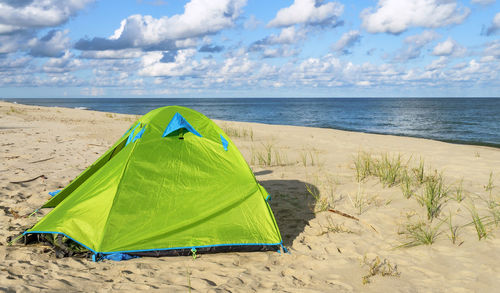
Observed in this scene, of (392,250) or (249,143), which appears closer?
(392,250)

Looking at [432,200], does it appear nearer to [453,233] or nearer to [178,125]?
[453,233]

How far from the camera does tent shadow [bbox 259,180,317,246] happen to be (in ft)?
17.0

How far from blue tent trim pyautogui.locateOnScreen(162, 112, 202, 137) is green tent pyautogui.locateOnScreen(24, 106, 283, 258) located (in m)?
0.02

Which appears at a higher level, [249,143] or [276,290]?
[249,143]

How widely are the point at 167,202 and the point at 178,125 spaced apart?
121 centimetres

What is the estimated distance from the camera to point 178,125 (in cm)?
504

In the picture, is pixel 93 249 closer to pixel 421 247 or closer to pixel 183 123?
pixel 183 123

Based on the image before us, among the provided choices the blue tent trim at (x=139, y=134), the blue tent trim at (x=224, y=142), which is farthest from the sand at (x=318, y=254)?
the blue tent trim at (x=139, y=134)

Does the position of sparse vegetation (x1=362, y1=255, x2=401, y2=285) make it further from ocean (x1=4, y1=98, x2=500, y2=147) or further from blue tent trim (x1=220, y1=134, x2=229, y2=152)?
ocean (x1=4, y1=98, x2=500, y2=147)

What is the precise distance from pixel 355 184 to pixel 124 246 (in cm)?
488

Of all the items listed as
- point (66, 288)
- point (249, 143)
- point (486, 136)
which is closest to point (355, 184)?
point (66, 288)

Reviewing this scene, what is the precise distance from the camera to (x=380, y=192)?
6.53m

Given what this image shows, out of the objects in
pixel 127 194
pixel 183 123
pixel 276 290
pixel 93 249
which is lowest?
pixel 276 290

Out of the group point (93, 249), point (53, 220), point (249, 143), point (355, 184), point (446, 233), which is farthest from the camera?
point (249, 143)
